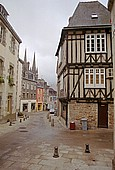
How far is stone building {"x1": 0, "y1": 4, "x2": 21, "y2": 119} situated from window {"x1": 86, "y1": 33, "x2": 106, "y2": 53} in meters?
7.06

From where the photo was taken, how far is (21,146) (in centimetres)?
824

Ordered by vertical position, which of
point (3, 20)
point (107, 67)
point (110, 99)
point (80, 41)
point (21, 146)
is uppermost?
point (3, 20)

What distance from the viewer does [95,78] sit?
1362 centimetres

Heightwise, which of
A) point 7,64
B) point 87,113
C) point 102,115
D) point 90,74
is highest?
point 7,64

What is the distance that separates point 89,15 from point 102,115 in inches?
336

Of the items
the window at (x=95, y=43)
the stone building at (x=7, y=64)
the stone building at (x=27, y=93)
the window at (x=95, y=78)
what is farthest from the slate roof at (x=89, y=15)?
the stone building at (x=27, y=93)

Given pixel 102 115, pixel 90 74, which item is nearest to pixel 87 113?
pixel 102 115

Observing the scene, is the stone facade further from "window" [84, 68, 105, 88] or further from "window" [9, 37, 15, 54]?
"window" [9, 37, 15, 54]

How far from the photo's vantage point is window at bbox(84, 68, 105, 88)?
1354cm

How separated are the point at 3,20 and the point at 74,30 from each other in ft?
19.1

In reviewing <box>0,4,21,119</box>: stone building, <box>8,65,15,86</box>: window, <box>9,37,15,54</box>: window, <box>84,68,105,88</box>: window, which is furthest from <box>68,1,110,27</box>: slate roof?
<box>8,65,15,86</box>: window

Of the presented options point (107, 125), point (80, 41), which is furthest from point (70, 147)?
point (80, 41)

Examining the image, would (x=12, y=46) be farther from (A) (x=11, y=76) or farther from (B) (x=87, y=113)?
(B) (x=87, y=113)

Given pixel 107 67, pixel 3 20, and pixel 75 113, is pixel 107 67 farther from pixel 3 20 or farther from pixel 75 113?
pixel 3 20
